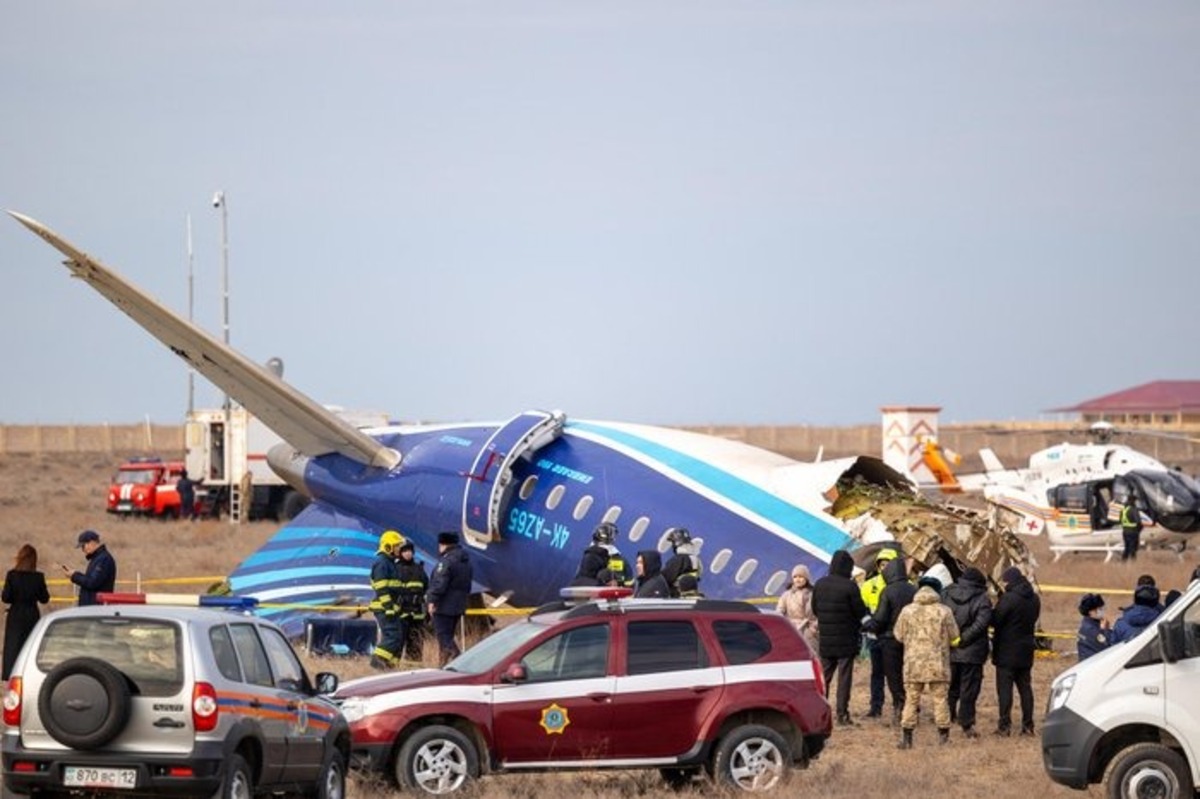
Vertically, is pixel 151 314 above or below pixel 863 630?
above

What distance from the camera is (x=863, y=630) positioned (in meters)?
22.2

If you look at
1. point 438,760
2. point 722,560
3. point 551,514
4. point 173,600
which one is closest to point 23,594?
point 173,600

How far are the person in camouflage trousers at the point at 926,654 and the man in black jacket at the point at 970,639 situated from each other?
2.11ft

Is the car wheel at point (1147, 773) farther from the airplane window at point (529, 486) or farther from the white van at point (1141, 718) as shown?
the airplane window at point (529, 486)

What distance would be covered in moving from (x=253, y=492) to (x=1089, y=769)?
48345 millimetres

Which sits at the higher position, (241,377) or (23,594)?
(241,377)

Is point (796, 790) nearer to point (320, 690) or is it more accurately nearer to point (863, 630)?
point (320, 690)

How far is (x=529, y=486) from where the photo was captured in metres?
27.7

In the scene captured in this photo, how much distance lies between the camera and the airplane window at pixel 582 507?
26844 mm

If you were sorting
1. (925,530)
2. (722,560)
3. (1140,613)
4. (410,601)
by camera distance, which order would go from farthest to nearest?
(925,530) < (722,560) < (410,601) < (1140,613)

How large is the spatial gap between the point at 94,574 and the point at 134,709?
32.4 feet

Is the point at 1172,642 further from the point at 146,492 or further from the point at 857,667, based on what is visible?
the point at 146,492

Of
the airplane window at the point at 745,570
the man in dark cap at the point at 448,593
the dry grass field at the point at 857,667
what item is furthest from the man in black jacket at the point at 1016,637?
the man in dark cap at the point at 448,593

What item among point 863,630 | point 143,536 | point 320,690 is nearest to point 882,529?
point 863,630
